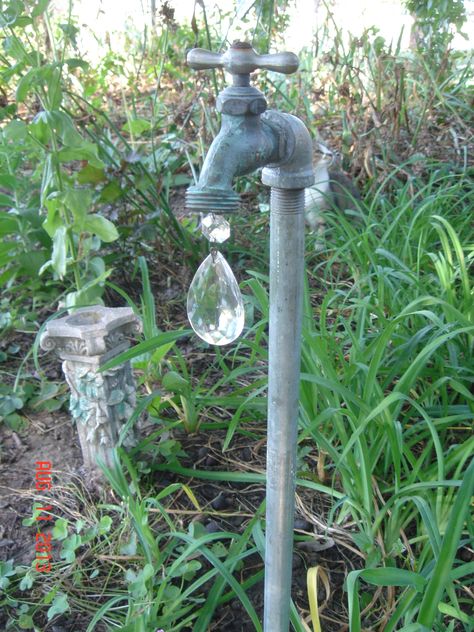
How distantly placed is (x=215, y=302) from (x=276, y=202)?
0.14m

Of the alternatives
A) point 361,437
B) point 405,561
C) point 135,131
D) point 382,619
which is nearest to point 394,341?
point 361,437

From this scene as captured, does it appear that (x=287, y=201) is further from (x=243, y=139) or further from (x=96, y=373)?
(x=96, y=373)

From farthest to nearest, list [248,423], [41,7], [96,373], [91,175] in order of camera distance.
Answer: [91,175]
[248,423]
[41,7]
[96,373]

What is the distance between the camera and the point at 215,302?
0.75 metres

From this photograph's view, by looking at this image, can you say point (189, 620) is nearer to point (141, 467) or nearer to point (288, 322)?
point (141, 467)

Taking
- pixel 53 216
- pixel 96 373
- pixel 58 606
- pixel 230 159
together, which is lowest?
pixel 58 606

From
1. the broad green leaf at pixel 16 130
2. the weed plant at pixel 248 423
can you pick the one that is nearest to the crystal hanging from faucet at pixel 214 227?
the weed plant at pixel 248 423

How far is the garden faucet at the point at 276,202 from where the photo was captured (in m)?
0.64

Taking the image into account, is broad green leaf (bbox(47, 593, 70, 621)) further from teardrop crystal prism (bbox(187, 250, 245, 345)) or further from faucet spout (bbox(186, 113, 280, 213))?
faucet spout (bbox(186, 113, 280, 213))

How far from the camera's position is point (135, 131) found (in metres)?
A: 2.42

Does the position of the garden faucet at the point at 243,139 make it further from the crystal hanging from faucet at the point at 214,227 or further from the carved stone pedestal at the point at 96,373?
the carved stone pedestal at the point at 96,373

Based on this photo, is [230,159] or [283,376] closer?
[230,159]

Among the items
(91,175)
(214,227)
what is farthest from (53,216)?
(214,227)

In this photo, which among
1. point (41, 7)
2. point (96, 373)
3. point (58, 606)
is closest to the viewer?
point (58, 606)
